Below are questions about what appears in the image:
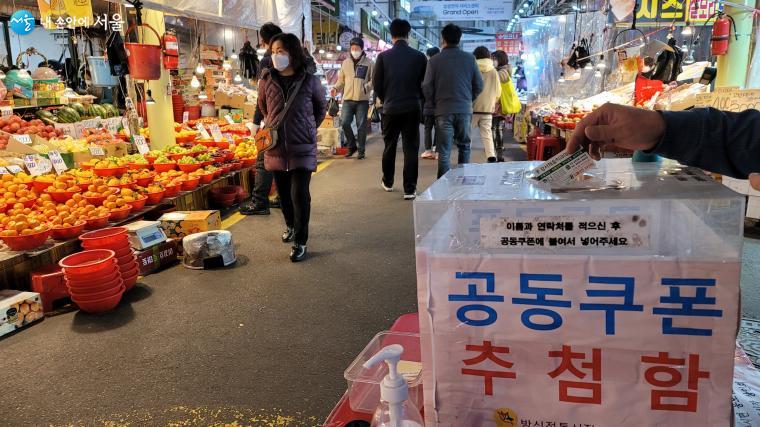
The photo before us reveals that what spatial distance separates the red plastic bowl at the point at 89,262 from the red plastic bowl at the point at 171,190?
6.11 feet

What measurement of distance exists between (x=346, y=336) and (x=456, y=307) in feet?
8.87

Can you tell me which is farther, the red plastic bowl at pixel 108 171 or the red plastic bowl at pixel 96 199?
the red plastic bowl at pixel 108 171

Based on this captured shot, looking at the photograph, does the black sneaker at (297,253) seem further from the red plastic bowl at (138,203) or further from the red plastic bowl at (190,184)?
the red plastic bowl at (190,184)

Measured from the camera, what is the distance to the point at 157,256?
16.1ft

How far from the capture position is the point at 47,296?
408 centimetres

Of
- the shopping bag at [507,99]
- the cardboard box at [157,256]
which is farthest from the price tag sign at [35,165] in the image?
the shopping bag at [507,99]

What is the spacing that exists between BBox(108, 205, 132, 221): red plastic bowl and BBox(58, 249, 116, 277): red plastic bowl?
33.6 inches

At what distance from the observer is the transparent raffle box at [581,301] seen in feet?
2.87

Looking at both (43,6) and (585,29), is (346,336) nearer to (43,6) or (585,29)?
(43,6)

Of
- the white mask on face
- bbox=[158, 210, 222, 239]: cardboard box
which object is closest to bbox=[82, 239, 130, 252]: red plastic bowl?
bbox=[158, 210, 222, 239]: cardboard box

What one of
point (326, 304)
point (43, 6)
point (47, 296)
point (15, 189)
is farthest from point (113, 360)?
point (43, 6)

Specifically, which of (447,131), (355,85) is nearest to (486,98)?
(447,131)

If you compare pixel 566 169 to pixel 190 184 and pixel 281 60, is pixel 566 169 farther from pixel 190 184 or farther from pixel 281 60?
pixel 190 184

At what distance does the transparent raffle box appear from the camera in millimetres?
876
